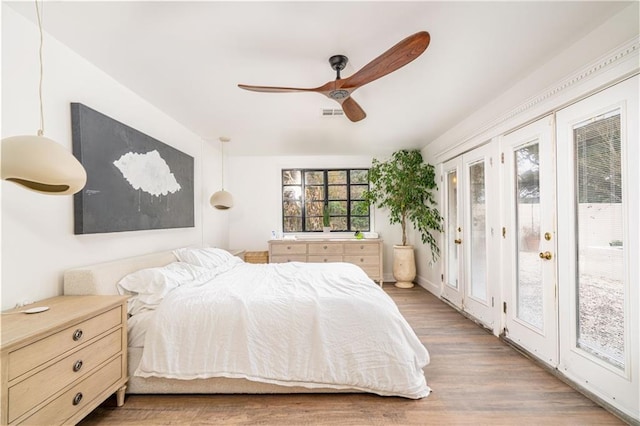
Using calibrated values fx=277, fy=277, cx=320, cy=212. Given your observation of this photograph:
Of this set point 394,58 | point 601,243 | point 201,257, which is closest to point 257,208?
point 201,257

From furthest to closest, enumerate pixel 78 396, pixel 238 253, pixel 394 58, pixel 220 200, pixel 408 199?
pixel 408 199, pixel 238 253, pixel 220 200, pixel 394 58, pixel 78 396

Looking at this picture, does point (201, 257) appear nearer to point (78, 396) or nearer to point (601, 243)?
point (78, 396)

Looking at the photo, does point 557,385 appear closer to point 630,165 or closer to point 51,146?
point 630,165

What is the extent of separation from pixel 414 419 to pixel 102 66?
3.41 m

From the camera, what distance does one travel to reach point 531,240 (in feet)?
8.06

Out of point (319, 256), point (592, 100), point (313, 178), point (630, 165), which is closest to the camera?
point (630, 165)

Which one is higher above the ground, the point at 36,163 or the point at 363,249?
the point at 36,163

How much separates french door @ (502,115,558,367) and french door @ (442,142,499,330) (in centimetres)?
20

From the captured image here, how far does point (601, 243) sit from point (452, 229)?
2.15 metres

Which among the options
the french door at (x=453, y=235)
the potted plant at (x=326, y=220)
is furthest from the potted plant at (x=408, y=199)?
the potted plant at (x=326, y=220)

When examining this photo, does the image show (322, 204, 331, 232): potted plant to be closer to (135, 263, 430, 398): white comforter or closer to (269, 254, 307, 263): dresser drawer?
(269, 254, 307, 263): dresser drawer

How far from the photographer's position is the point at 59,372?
1.39 metres

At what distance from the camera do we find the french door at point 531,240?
2221 mm

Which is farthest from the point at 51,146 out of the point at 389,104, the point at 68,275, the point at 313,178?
the point at 313,178
